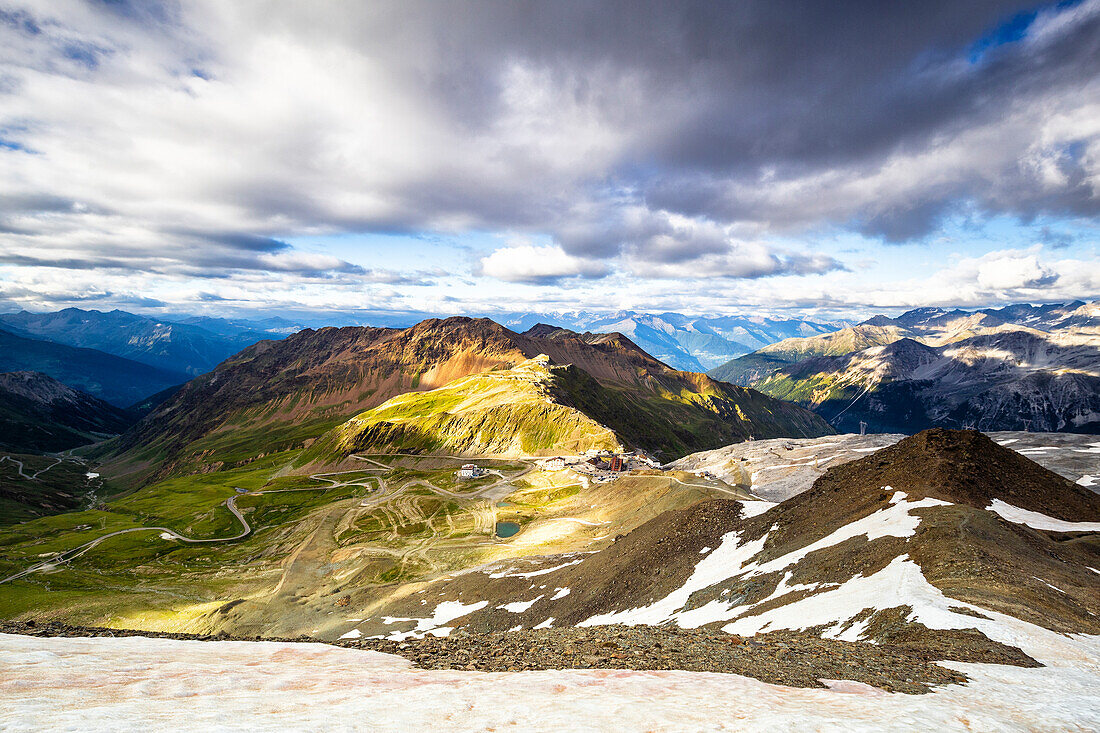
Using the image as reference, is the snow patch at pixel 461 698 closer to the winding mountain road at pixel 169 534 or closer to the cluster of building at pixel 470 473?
the winding mountain road at pixel 169 534

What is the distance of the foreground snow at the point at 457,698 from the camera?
10.6m

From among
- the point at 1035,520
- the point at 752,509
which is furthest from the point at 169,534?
the point at 1035,520

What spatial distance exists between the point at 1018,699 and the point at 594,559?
46588mm

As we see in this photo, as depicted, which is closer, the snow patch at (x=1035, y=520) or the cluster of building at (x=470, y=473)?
the snow patch at (x=1035, y=520)

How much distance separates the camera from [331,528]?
122 m

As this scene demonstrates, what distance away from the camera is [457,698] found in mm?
13539

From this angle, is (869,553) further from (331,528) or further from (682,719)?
(331,528)

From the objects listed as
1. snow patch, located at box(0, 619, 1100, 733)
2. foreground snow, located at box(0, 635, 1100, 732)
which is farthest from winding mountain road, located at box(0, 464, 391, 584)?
snow patch, located at box(0, 619, 1100, 733)

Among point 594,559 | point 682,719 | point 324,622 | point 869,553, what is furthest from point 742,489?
point 682,719

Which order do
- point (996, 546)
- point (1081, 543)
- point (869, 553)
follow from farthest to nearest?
point (1081, 543) → point (869, 553) → point (996, 546)

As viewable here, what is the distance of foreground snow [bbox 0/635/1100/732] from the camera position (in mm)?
Answer: 10648

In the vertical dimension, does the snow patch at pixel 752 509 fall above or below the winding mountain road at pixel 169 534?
above

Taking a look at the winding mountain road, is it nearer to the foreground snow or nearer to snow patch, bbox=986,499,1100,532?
the foreground snow

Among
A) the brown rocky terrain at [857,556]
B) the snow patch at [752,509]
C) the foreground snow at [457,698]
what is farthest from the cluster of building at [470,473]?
the foreground snow at [457,698]
